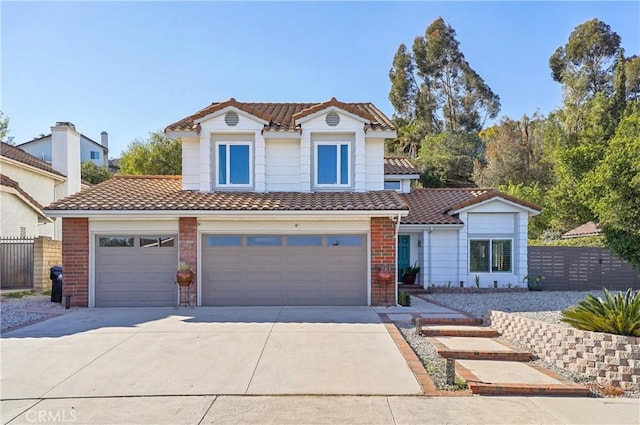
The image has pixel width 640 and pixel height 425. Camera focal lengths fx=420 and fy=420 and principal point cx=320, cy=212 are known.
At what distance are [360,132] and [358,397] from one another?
942 centimetres

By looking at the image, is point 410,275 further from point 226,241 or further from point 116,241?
point 116,241

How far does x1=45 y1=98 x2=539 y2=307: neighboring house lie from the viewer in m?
11.8

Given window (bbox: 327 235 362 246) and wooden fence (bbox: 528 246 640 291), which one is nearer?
window (bbox: 327 235 362 246)

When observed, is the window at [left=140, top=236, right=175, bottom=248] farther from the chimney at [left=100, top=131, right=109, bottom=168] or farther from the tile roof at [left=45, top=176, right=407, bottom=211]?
the chimney at [left=100, top=131, right=109, bottom=168]

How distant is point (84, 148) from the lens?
4409 centimetres

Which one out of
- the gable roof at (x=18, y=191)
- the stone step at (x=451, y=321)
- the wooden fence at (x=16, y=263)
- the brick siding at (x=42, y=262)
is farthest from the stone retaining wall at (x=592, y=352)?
the gable roof at (x=18, y=191)

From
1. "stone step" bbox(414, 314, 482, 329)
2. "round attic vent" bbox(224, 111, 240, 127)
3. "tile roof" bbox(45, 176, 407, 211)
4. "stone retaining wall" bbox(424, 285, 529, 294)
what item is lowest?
"stone retaining wall" bbox(424, 285, 529, 294)

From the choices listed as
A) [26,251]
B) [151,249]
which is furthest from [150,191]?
[26,251]

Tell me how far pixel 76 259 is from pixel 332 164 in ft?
26.3

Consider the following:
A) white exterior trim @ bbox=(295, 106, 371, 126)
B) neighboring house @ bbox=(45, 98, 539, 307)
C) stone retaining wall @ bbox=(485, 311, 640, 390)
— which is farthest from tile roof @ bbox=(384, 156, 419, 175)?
stone retaining wall @ bbox=(485, 311, 640, 390)

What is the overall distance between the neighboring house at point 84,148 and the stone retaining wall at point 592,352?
43.4 meters

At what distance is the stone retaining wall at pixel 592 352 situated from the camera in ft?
20.9

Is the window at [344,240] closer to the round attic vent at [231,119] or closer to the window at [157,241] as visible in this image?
the window at [157,241]

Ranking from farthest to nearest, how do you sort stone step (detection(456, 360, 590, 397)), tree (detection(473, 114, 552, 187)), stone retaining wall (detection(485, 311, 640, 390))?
1. tree (detection(473, 114, 552, 187))
2. stone retaining wall (detection(485, 311, 640, 390))
3. stone step (detection(456, 360, 590, 397))
